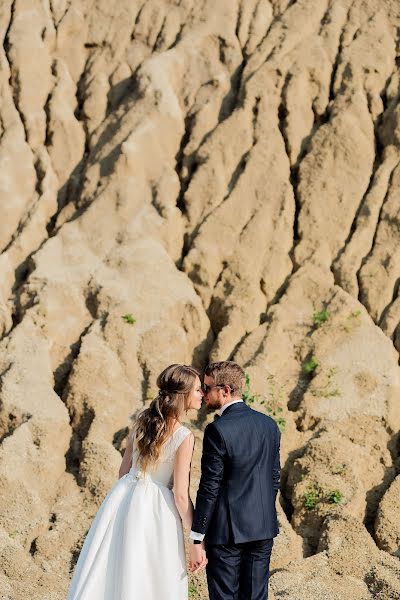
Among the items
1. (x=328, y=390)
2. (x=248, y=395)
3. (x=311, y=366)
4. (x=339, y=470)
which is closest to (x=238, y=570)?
(x=339, y=470)

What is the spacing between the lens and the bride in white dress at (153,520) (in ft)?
17.6

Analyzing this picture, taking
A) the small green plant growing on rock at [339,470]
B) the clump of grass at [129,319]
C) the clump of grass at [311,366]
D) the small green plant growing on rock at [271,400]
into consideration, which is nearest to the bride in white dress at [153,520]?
the small green plant growing on rock at [339,470]


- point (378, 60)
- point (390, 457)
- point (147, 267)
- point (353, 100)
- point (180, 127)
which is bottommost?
point (390, 457)

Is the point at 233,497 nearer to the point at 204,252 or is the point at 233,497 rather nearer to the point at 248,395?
the point at 248,395

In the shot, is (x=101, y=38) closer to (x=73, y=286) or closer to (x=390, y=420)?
(x=73, y=286)

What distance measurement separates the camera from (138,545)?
5363mm

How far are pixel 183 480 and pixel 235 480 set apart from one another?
0.34 meters

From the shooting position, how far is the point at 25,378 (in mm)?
10641

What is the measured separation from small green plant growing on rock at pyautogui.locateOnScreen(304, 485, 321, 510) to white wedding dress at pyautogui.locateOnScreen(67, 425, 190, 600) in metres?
3.92

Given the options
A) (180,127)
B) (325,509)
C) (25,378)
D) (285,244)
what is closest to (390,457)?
(325,509)

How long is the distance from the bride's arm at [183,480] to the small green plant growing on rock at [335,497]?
4.06 meters

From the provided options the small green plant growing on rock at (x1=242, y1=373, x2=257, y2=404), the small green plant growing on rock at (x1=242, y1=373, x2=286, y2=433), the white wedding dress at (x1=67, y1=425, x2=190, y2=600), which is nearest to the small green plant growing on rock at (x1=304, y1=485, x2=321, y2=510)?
the small green plant growing on rock at (x1=242, y1=373, x2=286, y2=433)

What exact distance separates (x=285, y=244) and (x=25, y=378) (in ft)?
14.1

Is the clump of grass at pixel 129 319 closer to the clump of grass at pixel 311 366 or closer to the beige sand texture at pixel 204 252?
the beige sand texture at pixel 204 252
